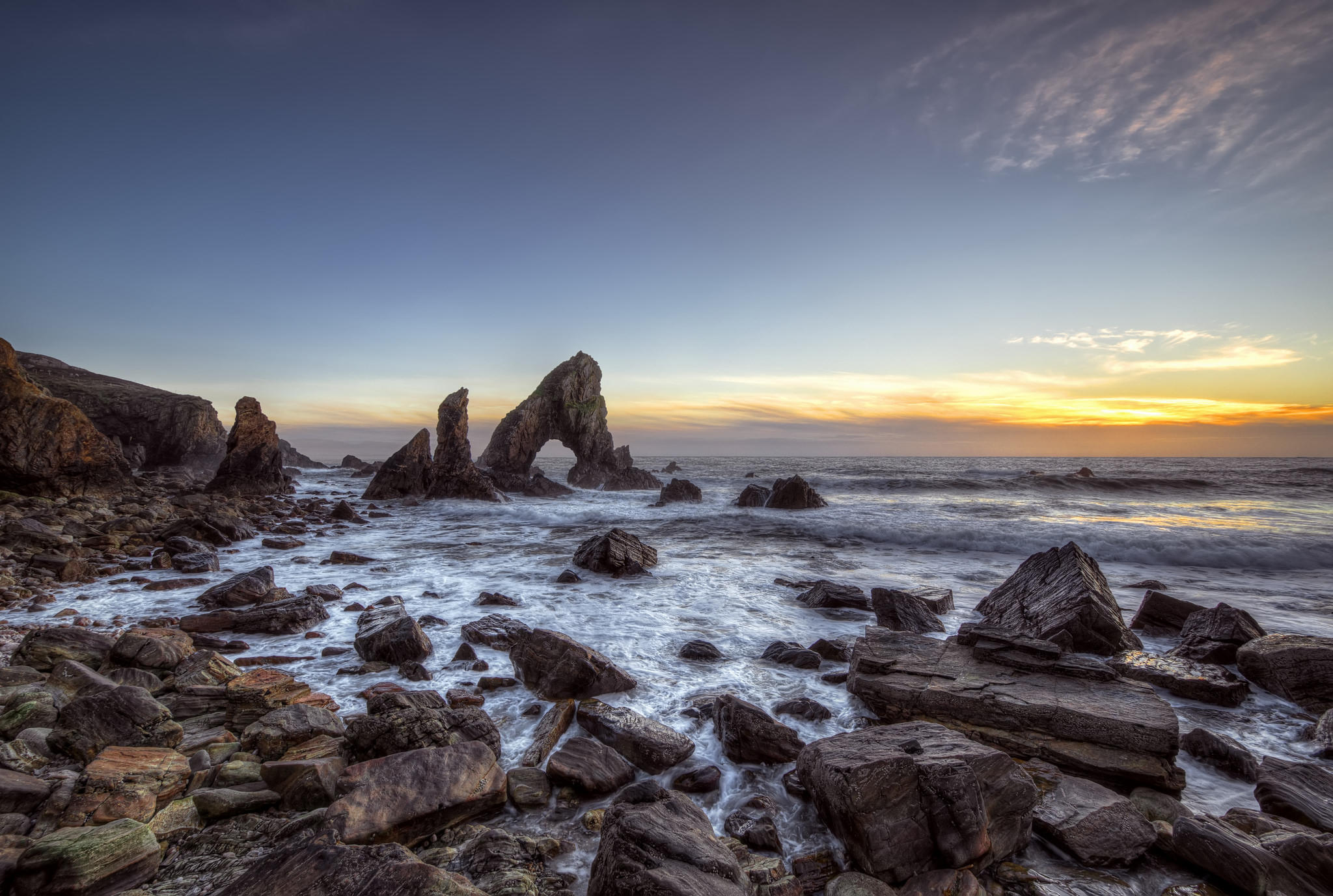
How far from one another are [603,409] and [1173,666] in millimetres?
41790

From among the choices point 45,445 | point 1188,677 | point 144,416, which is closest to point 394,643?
point 1188,677

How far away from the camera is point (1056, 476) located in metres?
43.8

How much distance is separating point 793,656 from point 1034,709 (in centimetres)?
295

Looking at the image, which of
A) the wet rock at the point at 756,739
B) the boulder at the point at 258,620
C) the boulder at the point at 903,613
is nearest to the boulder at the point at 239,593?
the boulder at the point at 258,620

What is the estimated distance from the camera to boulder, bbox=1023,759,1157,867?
3.55 m

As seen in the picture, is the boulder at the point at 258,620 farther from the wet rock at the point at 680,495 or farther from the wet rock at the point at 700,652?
the wet rock at the point at 680,495

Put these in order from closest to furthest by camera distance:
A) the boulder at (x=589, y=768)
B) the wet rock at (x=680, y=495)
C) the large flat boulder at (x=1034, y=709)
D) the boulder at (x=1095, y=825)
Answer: the boulder at (x=1095, y=825) < the boulder at (x=589, y=768) < the large flat boulder at (x=1034, y=709) < the wet rock at (x=680, y=495)

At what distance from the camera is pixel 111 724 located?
4.29m

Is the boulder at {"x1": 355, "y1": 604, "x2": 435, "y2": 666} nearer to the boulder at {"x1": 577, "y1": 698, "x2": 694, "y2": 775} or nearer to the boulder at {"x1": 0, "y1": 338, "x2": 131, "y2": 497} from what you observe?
the boulder at {"x1": 577, "y1": 698, "x2": 694, "y2": 775}

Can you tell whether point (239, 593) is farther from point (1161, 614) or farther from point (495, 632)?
point (1161, 614)

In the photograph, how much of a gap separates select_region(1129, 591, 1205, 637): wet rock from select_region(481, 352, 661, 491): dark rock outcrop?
36.7 meters

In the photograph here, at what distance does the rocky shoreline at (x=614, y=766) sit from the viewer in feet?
10.3

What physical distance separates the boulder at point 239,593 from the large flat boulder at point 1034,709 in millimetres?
9989

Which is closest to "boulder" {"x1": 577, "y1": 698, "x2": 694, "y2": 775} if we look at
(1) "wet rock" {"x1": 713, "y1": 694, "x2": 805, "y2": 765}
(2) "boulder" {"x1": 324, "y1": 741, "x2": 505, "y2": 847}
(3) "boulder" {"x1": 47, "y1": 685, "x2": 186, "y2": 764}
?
(1) "wet rock" {"x1": 713, "y1": 694, "x2": 805, "y2": 765}
